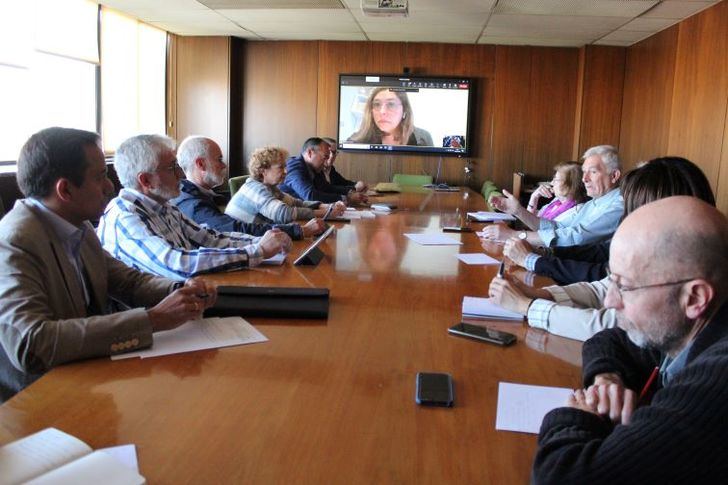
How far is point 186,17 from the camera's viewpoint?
6.84m

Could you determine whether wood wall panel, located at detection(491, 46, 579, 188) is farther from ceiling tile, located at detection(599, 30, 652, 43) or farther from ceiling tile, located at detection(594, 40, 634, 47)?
ceiling tile, located at detection(599, 30, 652, 43)

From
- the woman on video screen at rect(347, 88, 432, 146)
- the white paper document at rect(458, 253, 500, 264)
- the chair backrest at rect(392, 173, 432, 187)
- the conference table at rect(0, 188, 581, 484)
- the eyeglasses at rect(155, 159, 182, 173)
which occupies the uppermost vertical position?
the woman on video screen at rect(347, 88, 432, 146)

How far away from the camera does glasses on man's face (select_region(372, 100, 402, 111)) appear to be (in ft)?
27.2

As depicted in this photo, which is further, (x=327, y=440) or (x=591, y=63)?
(x=591, y=63)

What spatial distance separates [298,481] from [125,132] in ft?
21.9

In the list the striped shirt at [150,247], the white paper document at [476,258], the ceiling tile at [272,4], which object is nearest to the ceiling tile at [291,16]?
the ceiling tile at [272,4]

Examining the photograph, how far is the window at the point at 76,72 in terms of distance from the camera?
5074 millimetres

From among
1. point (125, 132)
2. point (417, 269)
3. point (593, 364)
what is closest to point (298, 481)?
point (593, 364)

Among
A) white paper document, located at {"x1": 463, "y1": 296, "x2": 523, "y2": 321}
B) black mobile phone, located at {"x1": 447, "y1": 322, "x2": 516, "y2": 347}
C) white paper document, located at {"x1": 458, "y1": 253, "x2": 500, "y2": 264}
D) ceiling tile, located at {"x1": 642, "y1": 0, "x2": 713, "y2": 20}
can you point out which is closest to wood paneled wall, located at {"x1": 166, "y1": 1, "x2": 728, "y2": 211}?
ceiling tile, located at {"x1": 642, "y1": 0, "x2": 713, "y2": 20}

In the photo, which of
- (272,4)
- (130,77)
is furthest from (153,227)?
(130,77)

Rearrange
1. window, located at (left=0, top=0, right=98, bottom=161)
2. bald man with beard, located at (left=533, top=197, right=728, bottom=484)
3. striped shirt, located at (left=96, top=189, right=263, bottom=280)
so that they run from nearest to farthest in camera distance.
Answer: bald man with beard, located at (left=533, top=197, right=728, bottom=484) → striped shirt, located at (left=96, top=189, right=263, bottom=280) → window, located at (left=0, top=0, right=98, bottom=161)

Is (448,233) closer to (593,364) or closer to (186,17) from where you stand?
(593,364)

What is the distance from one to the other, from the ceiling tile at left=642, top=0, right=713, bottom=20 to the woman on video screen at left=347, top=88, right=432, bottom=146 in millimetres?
3165

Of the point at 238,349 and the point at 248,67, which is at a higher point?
the point at 248,67
